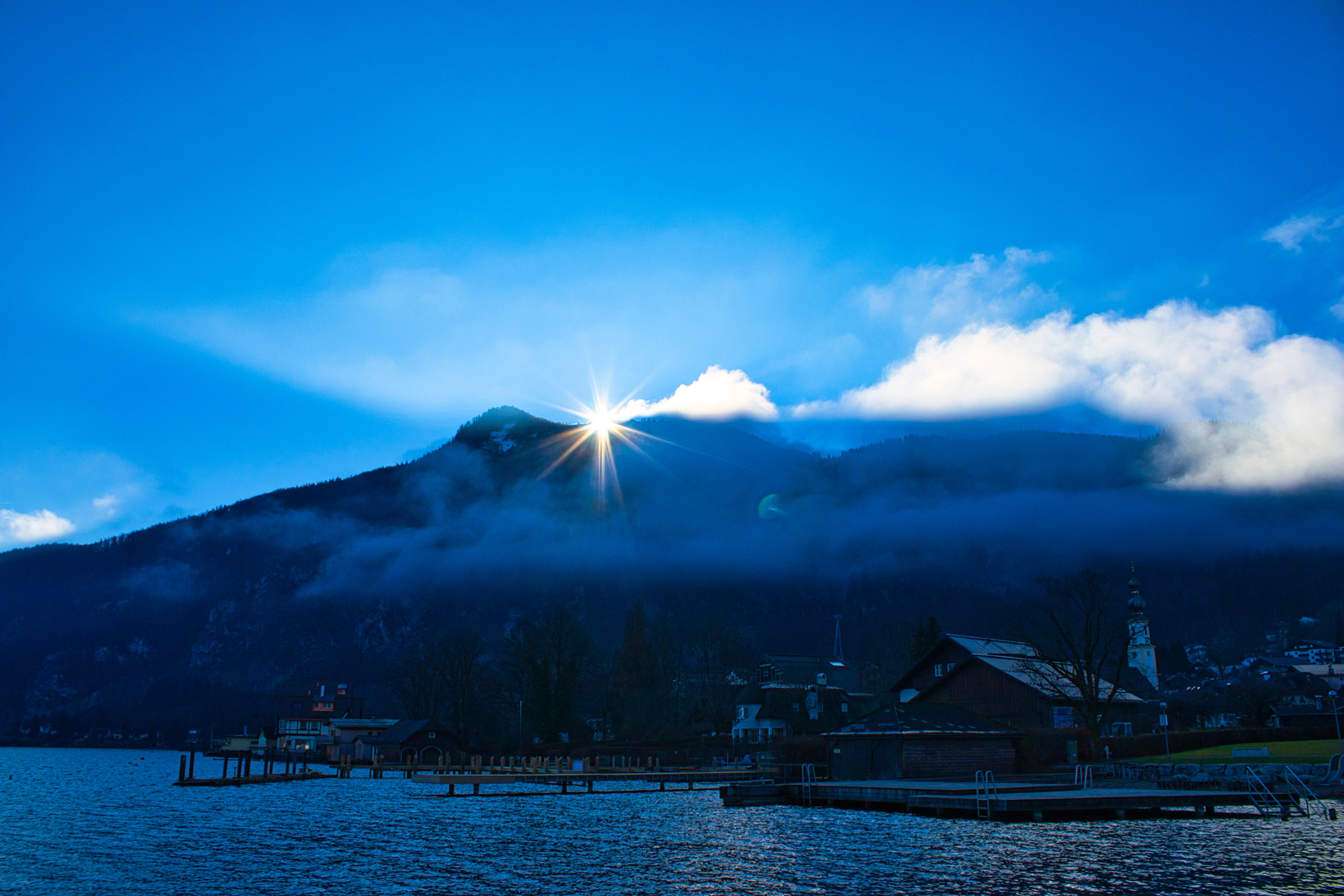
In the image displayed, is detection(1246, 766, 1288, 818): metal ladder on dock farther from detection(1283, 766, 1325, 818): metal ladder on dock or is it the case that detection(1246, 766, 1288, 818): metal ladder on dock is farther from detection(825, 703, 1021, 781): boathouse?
detection(825, 703, 1021, 781): boathouse

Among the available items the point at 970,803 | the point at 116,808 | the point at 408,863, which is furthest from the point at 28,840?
the point at 970,803

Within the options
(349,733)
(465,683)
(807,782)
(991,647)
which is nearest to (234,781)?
(465,683)

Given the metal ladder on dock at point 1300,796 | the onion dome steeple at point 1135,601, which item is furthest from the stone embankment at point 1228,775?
the onion dome steeple at point 1135,601

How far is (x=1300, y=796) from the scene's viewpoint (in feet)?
163

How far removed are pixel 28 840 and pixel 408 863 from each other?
2389cm

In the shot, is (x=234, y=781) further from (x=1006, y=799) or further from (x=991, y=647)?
(x=1006, y=799)

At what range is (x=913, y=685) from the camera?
281 ft

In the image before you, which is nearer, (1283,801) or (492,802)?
(1283,801)

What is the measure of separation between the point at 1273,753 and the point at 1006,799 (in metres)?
41.5

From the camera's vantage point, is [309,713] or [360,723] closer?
[360,723]

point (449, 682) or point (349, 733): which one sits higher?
point (449, 682)

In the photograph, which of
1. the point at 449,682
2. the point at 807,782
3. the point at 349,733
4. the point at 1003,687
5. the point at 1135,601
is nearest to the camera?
the point at 807,782

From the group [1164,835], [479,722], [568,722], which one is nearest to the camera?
[1164,835]

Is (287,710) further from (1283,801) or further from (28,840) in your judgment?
(1283,801)
